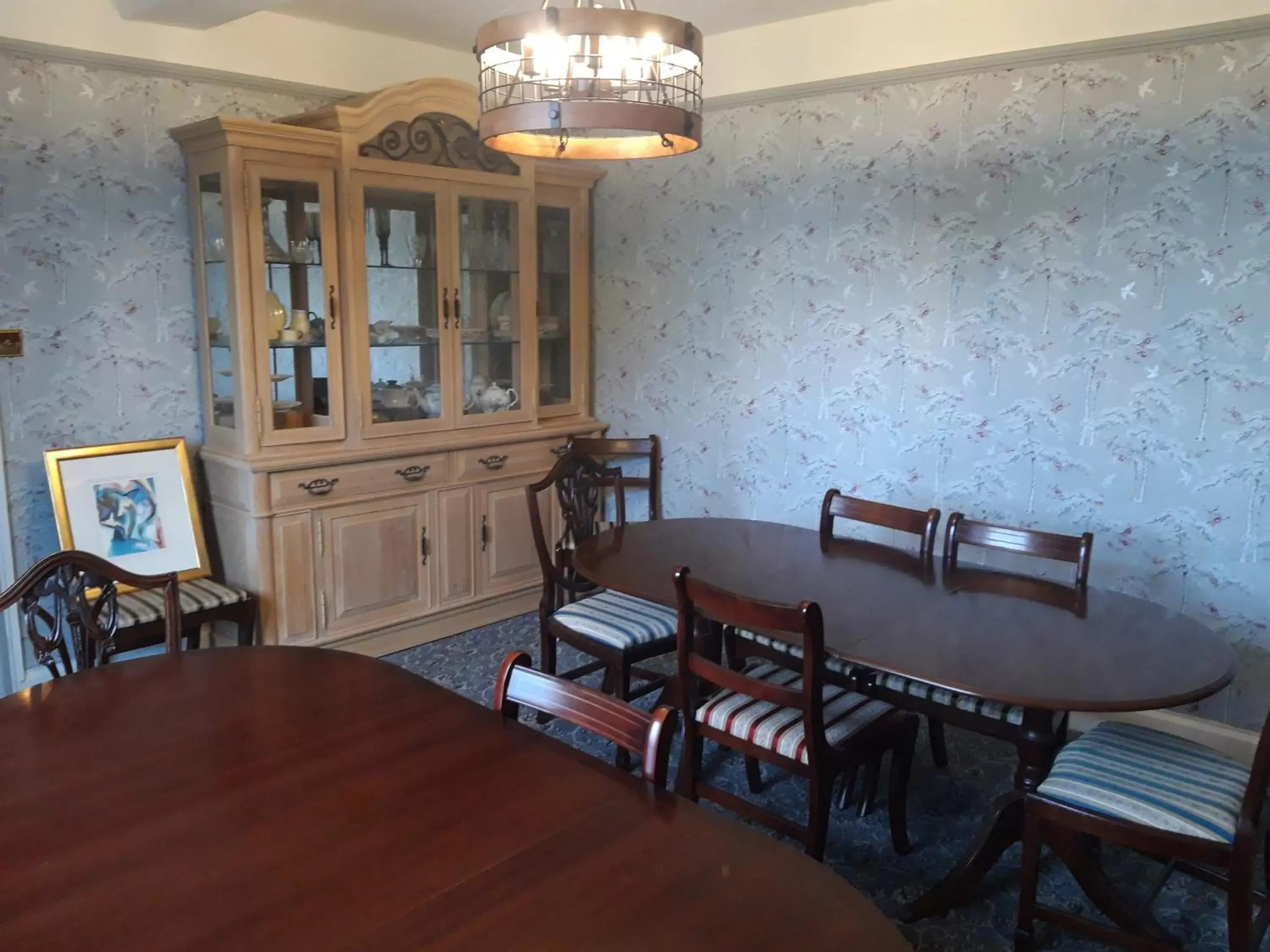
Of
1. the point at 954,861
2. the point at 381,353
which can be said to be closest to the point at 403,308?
the point at 381,353

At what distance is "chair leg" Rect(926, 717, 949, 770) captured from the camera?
9.62 ft

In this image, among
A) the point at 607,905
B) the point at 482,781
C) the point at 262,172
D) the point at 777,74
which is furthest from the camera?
the point at 777,74

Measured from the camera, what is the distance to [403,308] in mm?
3770

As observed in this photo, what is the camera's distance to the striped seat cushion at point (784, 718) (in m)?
2.23

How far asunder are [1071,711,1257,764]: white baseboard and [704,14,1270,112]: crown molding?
6.55 ft

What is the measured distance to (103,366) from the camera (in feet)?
10.8

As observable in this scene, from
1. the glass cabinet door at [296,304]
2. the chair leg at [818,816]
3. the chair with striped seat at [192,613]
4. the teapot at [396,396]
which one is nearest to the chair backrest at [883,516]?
the chair leg at [818,816]

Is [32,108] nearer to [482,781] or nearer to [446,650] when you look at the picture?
[446,650]

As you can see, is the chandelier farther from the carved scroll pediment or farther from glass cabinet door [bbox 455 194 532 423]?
glass cabinet door [bbox 455 194 532 423]

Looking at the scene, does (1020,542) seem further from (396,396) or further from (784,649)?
(396,396)

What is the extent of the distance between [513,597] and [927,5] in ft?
9.38

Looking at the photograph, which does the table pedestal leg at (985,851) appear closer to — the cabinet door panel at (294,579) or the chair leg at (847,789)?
the chair leg at (847,789)

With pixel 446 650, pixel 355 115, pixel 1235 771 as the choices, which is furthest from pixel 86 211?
pixel 1235 771

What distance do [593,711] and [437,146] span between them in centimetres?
281
